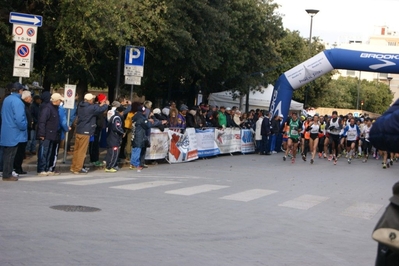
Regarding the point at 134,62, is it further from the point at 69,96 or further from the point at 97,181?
the point at 97,181

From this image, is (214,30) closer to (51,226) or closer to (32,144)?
(32,144)

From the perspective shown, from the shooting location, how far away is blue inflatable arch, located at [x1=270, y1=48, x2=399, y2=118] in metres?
30.5

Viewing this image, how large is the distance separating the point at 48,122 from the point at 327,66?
17572mm

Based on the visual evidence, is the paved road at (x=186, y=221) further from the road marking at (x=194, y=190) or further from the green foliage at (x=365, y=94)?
the green foliage at (x=365, y=94)

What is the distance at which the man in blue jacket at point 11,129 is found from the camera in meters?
15.0

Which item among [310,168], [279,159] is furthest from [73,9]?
[279,159]

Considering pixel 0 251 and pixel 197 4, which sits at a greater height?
pixel 197 4

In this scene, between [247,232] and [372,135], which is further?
[247,232]

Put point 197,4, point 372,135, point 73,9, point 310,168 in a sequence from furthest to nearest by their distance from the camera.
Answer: point 197,4 → point 310,168 → point 73,9 → point 372,135

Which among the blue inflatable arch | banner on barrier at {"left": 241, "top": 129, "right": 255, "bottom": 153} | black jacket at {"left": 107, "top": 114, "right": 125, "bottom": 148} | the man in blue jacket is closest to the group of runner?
the blue inflatable arch

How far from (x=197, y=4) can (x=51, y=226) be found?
1901 cm

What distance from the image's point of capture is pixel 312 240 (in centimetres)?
1020

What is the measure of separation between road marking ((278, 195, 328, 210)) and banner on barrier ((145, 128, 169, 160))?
309 inches

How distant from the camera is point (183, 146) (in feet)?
82.2
